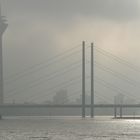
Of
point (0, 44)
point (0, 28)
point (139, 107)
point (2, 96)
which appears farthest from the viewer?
point (0, 28)

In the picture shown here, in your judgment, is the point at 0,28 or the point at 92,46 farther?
the point at 0,28

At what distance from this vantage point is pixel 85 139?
33.4m

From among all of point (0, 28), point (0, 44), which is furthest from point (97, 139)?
point (0, 28)

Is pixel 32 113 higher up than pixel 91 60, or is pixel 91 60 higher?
pixel 91 60

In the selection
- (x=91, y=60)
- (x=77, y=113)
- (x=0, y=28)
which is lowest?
(x=77, y=113)

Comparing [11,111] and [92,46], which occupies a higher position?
[92,46]

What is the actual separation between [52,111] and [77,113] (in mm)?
5530

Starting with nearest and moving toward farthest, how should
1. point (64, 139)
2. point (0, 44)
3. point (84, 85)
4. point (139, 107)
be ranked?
point (64, 139), point (84, 85), point (139, 107), point (0, 44)

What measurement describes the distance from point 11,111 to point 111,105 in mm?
19614

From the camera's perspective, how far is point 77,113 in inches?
4751

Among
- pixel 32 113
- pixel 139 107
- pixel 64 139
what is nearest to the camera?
pixel 64 139

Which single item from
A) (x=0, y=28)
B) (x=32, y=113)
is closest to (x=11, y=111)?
(x=32, y=113)

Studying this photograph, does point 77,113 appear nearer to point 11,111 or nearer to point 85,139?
point 11,111

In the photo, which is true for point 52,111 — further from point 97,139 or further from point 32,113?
point 97,139
